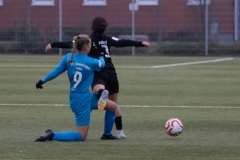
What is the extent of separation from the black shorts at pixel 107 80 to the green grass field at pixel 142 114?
0.69 meters

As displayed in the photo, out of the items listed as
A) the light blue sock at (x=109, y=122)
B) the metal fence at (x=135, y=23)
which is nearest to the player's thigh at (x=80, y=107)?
the light blue sock at (x=109, y=122)

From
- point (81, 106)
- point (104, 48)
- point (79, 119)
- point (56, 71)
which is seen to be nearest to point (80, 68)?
point (56, 71)

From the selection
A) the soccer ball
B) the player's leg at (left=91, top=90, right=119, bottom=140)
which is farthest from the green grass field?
the player's leg at (left=91, top=90, right=119, bottom=140)

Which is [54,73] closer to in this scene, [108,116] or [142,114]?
[108,116]

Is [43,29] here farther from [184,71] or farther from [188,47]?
[184,71]

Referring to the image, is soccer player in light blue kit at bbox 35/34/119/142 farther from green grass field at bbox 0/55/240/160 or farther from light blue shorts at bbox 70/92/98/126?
green grass field at bbox 0/55/240/160

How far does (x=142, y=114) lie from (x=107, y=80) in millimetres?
2472

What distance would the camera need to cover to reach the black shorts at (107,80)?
9.12m

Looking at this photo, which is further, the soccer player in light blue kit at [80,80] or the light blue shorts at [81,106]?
the light blue shorts at [81,106]

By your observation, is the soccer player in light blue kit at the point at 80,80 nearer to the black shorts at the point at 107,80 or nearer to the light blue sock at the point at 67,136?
the light blue sock at the point at 67,136

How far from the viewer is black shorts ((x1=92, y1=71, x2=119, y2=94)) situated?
912 cm

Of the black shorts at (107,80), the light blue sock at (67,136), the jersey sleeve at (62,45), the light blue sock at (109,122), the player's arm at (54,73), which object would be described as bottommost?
the light blue sock at (67,136)

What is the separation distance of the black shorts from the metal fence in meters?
18.5

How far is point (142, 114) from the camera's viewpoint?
11.5 m
